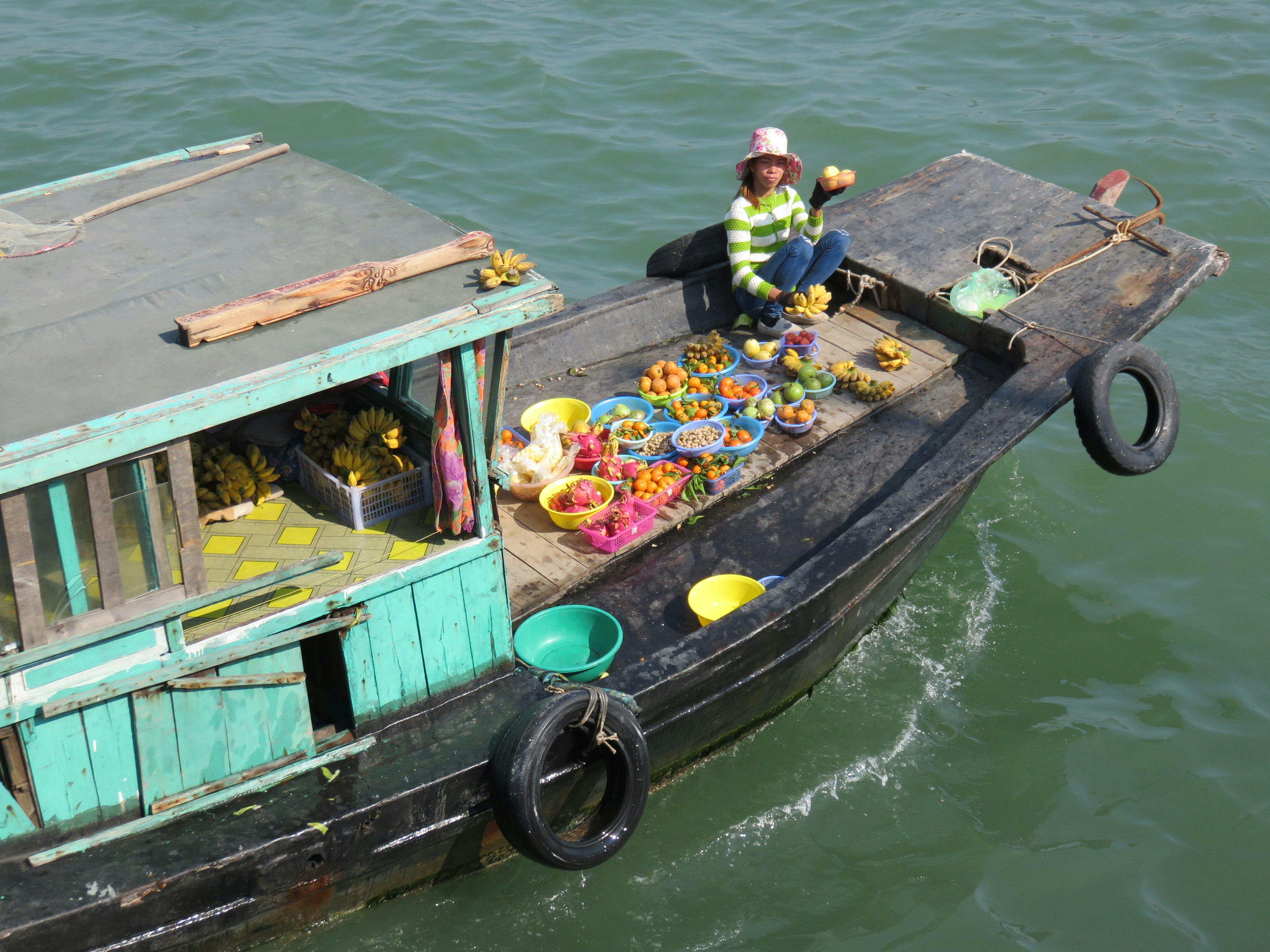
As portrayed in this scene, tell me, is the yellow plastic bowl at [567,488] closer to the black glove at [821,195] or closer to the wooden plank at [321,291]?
the wooden plank at [321,291]

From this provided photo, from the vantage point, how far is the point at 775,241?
7.06 meters

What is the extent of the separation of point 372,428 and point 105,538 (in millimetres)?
1187

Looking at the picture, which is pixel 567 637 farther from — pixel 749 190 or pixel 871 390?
pixel 749 190

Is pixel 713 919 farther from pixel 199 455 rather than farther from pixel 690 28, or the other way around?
pixel 690 28

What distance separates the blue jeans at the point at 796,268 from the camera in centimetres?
693

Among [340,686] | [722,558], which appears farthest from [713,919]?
[340,686]

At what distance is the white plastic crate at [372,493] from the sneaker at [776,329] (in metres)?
3.21

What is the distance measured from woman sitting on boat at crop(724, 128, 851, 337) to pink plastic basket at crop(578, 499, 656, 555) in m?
1.92

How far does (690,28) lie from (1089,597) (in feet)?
31.7

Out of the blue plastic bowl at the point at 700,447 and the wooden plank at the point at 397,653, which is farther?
the blue plastic bowl at the point at 700,447

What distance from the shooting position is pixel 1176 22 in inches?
543

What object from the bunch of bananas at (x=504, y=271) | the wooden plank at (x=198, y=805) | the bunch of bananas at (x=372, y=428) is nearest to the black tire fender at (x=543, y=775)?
the wooden plank at (x=198, y=805)

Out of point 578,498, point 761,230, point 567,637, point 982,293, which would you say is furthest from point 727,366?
point 567,637

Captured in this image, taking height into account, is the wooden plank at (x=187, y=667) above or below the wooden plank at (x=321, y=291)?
below
